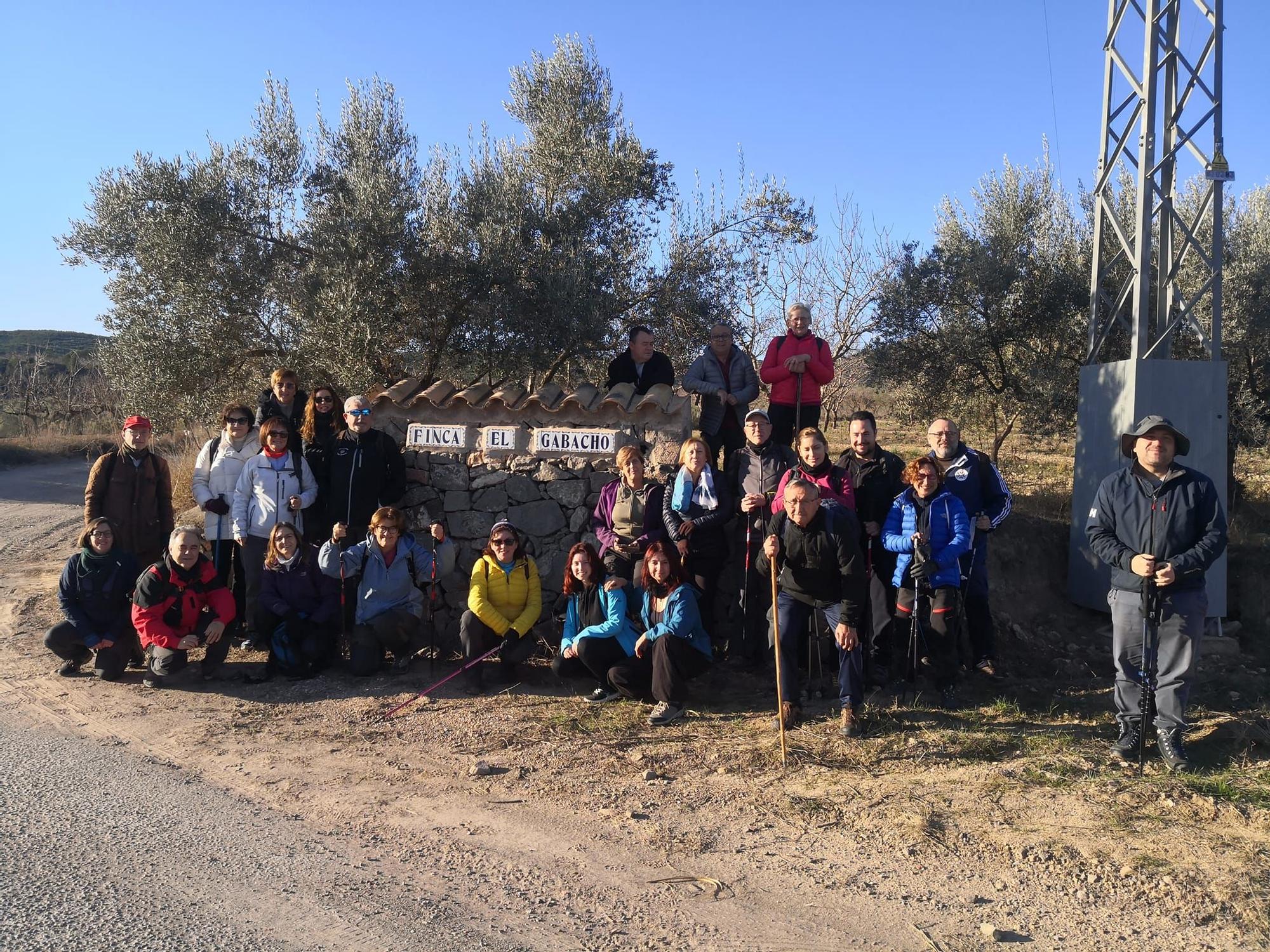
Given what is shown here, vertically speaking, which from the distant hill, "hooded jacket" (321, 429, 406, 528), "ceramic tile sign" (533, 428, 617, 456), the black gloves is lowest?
the black gloves

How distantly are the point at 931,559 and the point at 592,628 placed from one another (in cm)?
232

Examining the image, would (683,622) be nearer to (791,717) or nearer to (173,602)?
(791,717)

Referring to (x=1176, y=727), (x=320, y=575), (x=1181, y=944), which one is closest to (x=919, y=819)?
(x=1181, y=944)

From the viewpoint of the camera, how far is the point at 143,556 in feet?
25.0

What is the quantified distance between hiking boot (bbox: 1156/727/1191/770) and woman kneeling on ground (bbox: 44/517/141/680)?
694 centimetres

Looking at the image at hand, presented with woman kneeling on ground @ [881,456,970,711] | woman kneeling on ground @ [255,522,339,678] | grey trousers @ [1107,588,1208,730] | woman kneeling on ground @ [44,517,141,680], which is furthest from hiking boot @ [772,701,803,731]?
woman kneeling on ground @ [44,517,141,680]

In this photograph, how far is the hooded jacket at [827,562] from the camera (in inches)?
225

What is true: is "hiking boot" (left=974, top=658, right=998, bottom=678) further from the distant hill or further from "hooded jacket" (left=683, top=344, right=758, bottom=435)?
the distant hill

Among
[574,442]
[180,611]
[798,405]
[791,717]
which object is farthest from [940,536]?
[180,611]

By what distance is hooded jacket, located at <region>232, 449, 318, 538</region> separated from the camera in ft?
23.8

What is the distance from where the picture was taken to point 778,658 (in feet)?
18.4

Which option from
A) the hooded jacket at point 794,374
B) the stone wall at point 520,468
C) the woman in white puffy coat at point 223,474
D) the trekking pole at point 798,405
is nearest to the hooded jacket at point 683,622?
the stone wall at point 520,468

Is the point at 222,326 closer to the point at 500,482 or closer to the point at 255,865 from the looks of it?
the point at 500,482

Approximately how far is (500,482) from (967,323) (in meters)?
6.43
